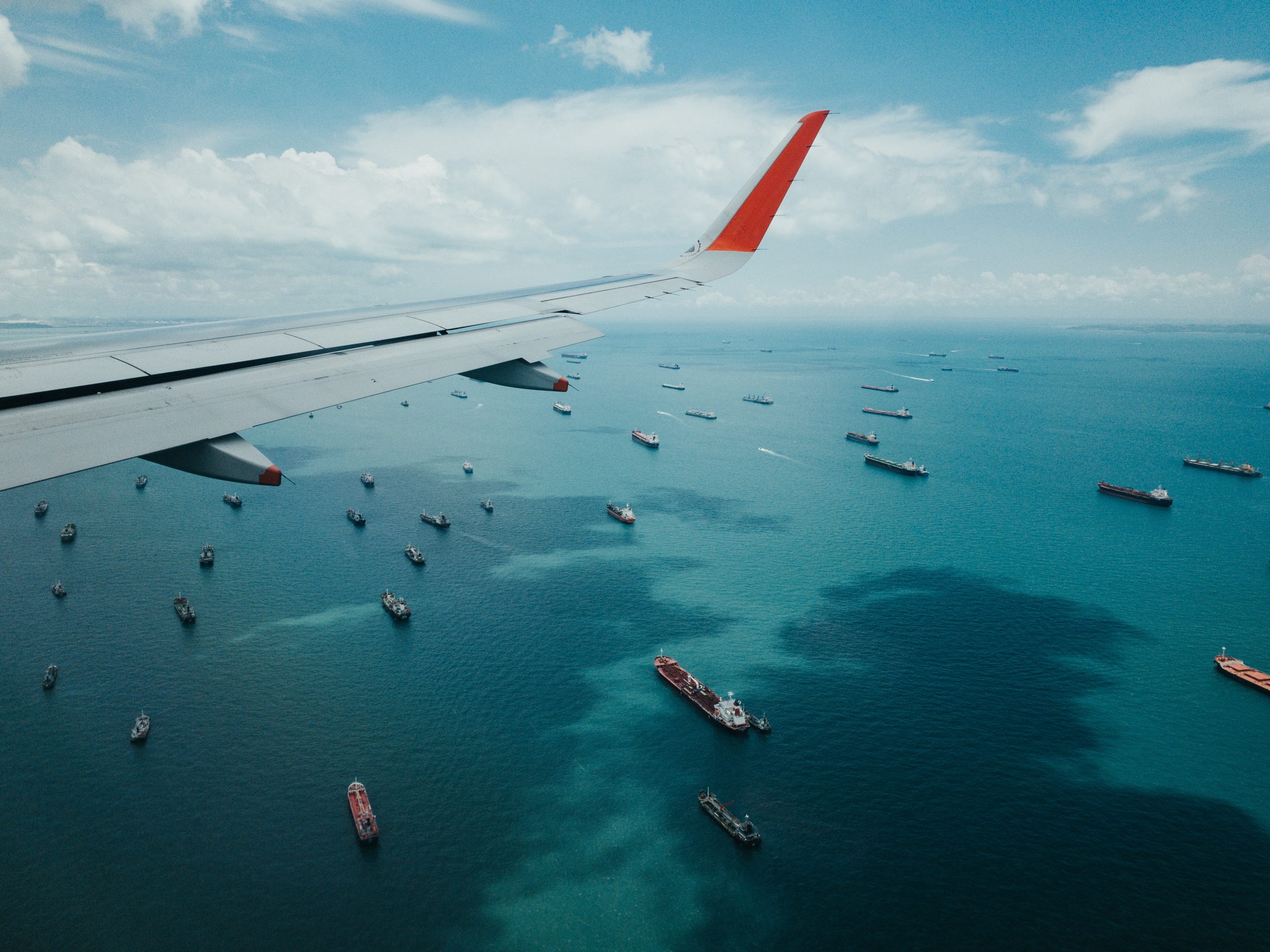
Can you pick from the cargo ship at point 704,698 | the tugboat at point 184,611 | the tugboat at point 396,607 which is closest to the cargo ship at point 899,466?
the cargo ship at point 704,698

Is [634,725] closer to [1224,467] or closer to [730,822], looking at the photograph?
[730,822]

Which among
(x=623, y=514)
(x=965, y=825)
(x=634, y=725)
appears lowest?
(x=634, y=725)

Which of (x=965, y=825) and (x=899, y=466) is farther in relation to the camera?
(x=899, y=466)

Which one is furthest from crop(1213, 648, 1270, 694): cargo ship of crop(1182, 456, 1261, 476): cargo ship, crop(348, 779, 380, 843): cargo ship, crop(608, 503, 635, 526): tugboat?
crop(1182, 456, 1261, 476): cargo ship

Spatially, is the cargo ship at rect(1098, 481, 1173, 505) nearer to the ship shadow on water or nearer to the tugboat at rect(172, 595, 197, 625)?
the ship shadow on water

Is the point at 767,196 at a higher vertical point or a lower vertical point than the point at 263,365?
higher

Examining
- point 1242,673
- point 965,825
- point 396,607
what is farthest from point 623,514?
point 1242,673
